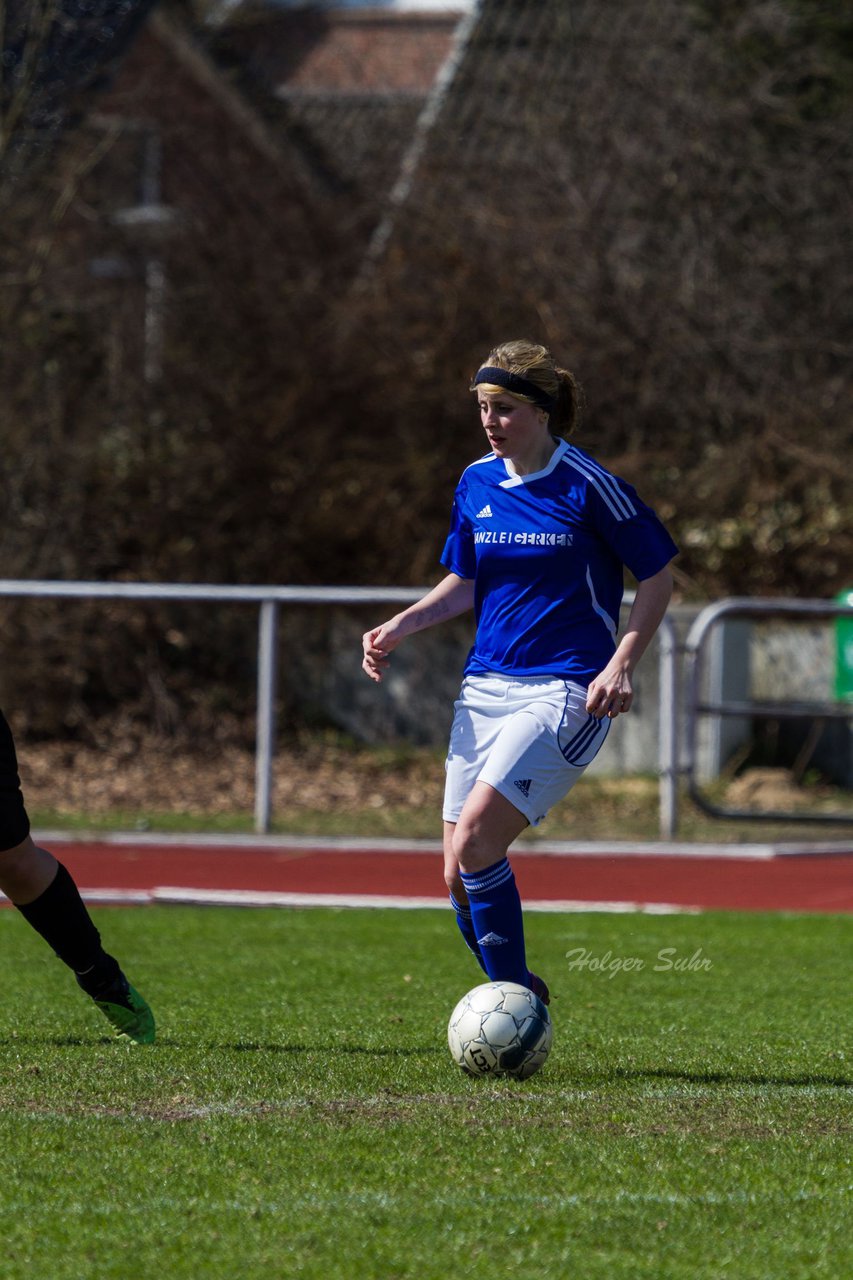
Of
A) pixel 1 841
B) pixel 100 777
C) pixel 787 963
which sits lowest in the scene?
pixel 100 777

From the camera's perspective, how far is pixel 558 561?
5.38 meters

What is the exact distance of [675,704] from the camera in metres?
13.0

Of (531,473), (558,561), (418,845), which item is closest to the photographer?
(558,561)

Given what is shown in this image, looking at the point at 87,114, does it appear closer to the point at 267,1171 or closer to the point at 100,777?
the point at 100,777

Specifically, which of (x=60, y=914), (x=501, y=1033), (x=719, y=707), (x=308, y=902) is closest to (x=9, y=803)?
(x=60, y=914)

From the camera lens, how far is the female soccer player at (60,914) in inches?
220

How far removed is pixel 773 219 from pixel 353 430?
4.87 metres

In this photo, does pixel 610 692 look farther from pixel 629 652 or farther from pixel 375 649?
pixel 375 649

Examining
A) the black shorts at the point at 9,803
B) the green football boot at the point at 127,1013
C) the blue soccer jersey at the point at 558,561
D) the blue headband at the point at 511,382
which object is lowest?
the green football boot at the point at 127,1013

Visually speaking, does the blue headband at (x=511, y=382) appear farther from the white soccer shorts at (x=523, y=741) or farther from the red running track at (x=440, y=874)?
the red running track at (x=440, y=874)

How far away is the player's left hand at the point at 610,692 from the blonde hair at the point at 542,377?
88 cm

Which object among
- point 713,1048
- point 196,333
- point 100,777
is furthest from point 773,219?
point 713,1048

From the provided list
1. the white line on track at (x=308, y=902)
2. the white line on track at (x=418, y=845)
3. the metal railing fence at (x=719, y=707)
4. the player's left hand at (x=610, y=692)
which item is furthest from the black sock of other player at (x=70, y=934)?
the metal railing fence at (x=719, y=707)

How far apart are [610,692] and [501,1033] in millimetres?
1027
